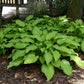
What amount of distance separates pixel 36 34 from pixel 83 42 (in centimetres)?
117

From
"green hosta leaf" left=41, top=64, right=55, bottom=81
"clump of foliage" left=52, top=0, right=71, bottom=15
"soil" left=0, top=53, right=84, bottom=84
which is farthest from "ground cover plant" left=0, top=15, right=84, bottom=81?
"clump of foliage" left=52, top=0, right=71, bottom=15

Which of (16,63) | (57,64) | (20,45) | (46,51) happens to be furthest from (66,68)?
(20,45)

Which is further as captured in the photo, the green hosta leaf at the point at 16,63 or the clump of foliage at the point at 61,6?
the clump of foliage at the point at 61,6

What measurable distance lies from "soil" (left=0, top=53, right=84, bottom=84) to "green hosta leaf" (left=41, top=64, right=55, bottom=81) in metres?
0.11

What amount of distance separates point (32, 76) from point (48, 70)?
34 cm

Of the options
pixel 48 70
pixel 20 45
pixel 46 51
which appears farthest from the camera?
pixel 20 45

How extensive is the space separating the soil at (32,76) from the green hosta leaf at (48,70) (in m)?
0.11

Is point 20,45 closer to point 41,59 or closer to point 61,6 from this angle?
point 41,59

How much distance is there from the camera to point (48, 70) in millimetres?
3379

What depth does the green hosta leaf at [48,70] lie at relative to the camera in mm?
3297

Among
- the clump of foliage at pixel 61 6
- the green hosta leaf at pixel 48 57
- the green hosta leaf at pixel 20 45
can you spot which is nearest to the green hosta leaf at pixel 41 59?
the green hosta leaf at pixel 48 57

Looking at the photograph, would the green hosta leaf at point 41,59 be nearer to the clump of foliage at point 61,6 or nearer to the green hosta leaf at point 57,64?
the green hosta leaf at point 57,64

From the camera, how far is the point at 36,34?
435cm

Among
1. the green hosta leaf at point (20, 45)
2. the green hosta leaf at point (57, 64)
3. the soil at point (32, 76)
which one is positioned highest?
the green hosta leaf at point (20, 45)
